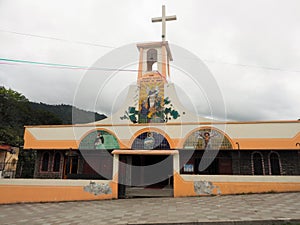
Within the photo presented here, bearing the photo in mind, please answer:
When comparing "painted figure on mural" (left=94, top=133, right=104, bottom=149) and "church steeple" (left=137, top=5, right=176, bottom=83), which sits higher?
"church steeple" (left=137, top=5, right=176, bottom=83)

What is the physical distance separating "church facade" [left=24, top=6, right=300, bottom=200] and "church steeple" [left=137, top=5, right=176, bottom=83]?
6cm

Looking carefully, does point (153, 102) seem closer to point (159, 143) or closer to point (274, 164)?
point (159, 143)

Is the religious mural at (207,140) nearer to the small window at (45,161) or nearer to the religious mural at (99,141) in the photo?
the religious mural at (99,141)

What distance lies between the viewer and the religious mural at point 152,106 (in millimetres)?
12047

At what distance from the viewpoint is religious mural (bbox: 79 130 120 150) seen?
456 inches

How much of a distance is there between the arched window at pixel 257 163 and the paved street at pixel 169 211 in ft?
10.1

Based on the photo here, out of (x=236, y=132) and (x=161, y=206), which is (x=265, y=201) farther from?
(x=236, y=132)

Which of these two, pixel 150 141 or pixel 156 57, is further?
pixel 156 57

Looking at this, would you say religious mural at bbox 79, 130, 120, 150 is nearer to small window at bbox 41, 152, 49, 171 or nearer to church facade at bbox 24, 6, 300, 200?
church facade at bbox 24, 6, 300, 200

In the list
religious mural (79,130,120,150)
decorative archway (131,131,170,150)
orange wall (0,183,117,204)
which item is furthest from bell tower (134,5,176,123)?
orange wall (0,183,117,204)

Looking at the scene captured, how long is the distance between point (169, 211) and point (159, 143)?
198 inches

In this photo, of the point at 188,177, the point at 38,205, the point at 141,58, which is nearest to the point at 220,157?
the point at 188,177

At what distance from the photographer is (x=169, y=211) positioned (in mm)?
6250

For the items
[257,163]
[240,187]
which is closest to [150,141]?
[240,187]
